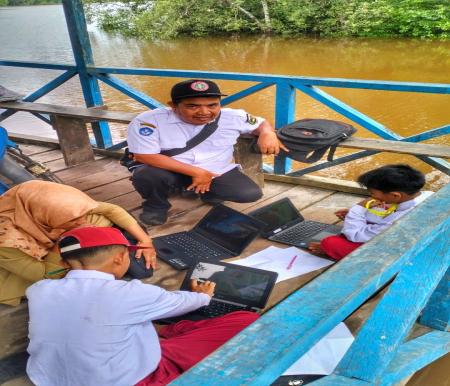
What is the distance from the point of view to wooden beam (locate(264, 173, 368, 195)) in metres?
2.84

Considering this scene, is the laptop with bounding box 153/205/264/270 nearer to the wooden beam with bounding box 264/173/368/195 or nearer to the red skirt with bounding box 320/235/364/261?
the red skirt with bounding box 320/235/364/261

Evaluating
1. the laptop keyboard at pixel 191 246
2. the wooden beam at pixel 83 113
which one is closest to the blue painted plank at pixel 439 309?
the laptop keyboard at pixel 191 246

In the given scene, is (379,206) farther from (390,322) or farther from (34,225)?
(34,225)

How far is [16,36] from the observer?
22.3 m

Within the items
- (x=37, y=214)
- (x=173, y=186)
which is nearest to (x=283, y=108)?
(x=173, y=186)

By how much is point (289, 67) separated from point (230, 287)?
11465 millimetres

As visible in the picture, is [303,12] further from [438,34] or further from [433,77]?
[433,77]

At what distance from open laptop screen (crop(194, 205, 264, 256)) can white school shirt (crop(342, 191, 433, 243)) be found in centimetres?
54

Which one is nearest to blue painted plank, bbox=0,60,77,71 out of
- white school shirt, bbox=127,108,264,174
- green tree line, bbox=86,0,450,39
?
white school shirt, bbox=127,108,264,174

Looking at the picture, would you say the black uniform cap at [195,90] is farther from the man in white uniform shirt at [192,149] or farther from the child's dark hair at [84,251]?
the child's dark hair at [84,251]

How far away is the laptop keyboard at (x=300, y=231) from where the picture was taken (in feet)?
7.63

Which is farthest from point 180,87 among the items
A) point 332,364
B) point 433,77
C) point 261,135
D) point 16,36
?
point 16,36

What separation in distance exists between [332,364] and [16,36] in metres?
25.3

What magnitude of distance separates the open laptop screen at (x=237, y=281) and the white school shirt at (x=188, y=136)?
0.82 m
